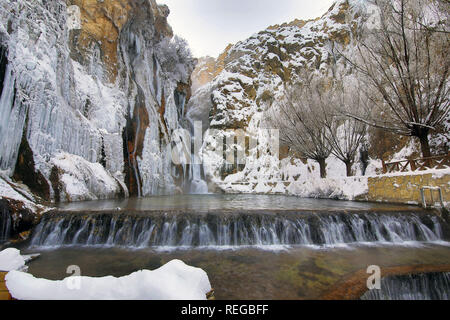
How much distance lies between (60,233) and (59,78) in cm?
901

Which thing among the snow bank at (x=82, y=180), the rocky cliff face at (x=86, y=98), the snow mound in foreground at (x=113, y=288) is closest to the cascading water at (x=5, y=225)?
the rocky cliff face at (x=86, y=98)

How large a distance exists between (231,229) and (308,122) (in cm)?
1312

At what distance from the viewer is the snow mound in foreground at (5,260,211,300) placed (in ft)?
5.96

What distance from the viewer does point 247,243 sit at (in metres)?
5.48

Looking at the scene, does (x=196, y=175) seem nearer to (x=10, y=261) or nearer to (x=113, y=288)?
(x=10, y=261)

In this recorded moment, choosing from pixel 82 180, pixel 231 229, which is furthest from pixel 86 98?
pixel 231 229

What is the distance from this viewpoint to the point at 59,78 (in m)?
11.1

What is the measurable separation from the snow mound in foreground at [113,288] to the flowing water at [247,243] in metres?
1.46

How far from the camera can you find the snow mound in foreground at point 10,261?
284 centimetres

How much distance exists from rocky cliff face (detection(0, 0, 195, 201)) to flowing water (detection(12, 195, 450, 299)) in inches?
177

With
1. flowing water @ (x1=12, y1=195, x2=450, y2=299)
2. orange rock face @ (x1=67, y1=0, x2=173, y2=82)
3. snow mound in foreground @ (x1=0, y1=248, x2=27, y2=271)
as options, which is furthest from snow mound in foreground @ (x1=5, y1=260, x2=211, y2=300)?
orange rock face @ (x1=67, y1=0, x2=173, y2=82)
